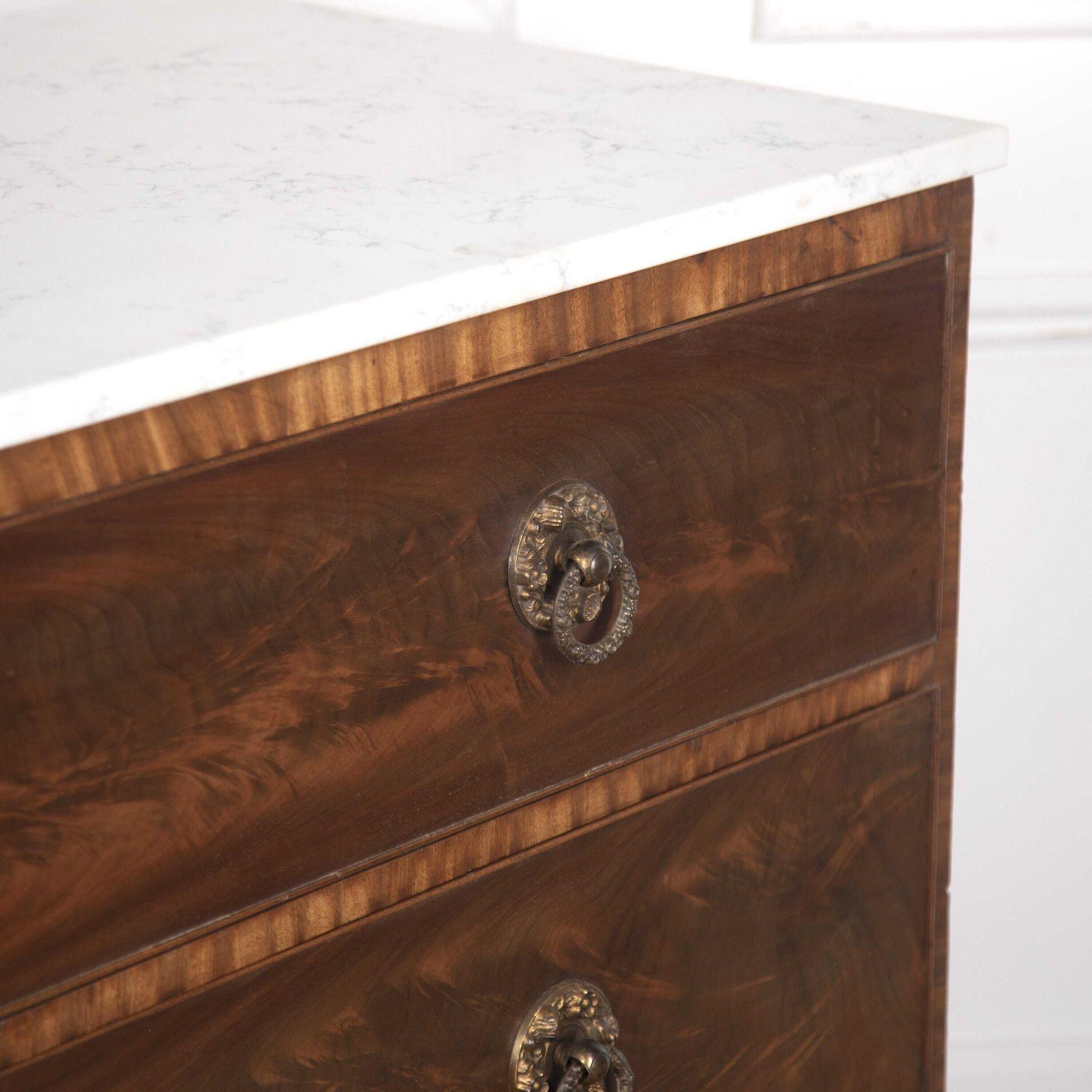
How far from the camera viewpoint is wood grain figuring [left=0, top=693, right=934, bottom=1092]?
22.4 inches

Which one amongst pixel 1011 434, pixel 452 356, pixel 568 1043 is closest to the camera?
pixel 452 356

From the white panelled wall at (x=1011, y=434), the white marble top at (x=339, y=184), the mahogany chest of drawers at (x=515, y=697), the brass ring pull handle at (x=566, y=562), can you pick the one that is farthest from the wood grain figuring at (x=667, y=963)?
the white panelled wall at (x=1011, y=434)

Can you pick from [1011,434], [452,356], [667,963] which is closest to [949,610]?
[667,963]

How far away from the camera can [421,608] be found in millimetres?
561

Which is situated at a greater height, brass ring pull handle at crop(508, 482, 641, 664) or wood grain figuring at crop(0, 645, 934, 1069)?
brass ring pull handle at crop(508, 482, 641, 664)

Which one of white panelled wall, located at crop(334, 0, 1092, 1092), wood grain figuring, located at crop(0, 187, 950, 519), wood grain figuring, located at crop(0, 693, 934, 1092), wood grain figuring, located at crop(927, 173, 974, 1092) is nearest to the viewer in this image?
wood grain figuring, located at crop(0, 187, 950, 519)

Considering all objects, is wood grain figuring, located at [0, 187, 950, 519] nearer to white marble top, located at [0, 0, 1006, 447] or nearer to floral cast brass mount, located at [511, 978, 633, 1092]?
white marble top, located at [0, 0, 1006, 447]

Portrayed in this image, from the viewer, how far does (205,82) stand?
0.81 m

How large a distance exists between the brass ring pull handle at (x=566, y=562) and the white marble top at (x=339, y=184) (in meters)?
0.09

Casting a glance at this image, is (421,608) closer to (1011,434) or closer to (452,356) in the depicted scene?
(452,356)

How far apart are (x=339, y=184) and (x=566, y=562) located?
0.65 ft

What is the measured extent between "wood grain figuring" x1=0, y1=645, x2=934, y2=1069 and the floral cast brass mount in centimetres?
8

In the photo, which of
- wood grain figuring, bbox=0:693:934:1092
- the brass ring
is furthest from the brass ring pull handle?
wood grain figuring, bbox=0:693:934:1092

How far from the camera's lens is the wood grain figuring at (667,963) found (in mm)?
570
